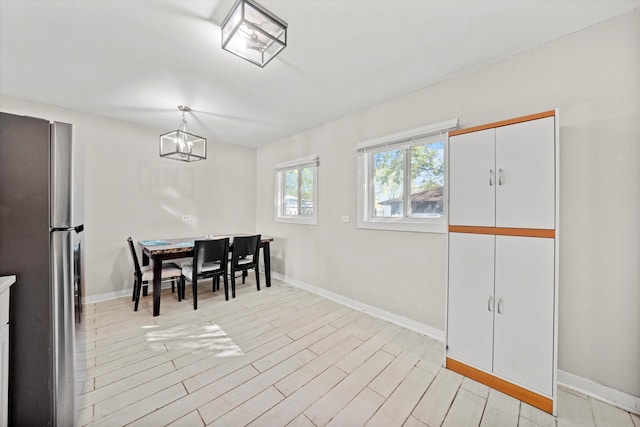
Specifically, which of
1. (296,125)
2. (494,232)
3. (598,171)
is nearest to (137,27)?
(296,125)

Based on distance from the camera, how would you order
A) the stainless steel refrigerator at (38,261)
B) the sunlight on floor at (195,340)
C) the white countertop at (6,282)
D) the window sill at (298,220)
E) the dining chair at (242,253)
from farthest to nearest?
the window sill at (298,220)
the dining chair at (242,253)
the sunlight on floor at (195,340)
the stainless steel refrigerator at (38,261)
the white countertop at (6,282)

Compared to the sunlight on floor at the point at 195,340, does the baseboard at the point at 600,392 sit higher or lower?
higher

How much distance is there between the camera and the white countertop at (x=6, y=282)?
1.06 m

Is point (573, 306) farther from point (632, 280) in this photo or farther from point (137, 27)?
point (137, 27)

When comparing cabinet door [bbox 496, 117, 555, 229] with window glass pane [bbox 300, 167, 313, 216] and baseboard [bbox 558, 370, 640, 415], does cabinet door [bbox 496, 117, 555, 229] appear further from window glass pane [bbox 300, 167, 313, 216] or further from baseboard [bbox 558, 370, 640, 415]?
window glass pane [bbox 300, 167, 313, 216]

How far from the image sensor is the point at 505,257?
5.68 ft

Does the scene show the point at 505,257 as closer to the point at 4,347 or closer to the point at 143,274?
the point at 4,347

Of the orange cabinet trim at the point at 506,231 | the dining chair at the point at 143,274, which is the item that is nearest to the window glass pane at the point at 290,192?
the dining chair at the point at 143,274

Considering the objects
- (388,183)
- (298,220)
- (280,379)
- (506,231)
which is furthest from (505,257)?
(298,220)

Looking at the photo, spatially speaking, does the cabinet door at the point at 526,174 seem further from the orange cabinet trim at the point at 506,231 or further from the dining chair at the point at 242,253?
the dining chair at the point at 242,253

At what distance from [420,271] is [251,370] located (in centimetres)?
179

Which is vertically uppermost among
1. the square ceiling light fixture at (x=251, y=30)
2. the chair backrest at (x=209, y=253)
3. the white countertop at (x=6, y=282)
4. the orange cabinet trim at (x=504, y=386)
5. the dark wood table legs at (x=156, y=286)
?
the square ceiling light fixture at (x=251, y=30)

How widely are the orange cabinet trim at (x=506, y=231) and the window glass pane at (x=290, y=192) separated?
2.79 meters

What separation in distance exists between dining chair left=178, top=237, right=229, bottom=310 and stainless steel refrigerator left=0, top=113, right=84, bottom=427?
1757mm
